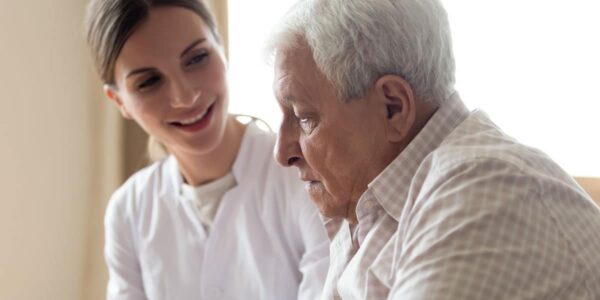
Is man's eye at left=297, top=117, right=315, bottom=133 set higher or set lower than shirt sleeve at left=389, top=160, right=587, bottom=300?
higher

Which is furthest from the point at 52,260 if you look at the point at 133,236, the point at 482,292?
the point at 482,292

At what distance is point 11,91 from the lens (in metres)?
2.12

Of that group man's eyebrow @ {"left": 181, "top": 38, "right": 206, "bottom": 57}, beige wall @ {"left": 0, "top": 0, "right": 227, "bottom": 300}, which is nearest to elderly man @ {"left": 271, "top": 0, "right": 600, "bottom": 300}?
man's eyebrow @ {"left": 181, "top": 38, "right": 206, "bottom": 57}

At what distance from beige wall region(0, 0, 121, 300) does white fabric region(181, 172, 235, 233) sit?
2.08 feet

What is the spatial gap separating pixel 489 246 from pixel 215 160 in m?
1.10

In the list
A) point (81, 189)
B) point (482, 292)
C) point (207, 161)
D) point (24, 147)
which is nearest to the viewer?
point (482, 292)

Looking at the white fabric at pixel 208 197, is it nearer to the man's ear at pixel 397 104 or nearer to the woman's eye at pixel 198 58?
the woman's eye at pixel 198 58

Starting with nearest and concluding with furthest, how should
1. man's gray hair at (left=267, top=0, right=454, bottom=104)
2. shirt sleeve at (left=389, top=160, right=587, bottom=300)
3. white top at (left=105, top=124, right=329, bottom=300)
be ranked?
shirt sleeve at (left=389, top=160, right=587, bottom=300)
man's gray hair at (left=267, top=0, right=454, bottom=104)
white top at (left=105, top=124, right=329, bottom=300)

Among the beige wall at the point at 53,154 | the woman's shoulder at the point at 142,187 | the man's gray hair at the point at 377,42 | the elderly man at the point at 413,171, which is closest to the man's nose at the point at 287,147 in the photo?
the elderly man at the point at 413,171

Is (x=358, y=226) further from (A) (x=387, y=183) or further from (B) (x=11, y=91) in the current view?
(B) (x=11, y=91)

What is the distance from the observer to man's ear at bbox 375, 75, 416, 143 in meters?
1.00

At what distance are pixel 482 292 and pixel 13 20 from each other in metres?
1.75

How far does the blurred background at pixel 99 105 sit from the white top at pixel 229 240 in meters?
0.35

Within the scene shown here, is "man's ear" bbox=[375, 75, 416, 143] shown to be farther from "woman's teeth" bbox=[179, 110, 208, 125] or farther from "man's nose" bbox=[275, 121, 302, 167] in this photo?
"woman's teeth" bbox=[179, 110, 208, 125]
